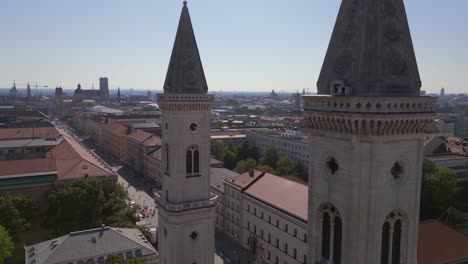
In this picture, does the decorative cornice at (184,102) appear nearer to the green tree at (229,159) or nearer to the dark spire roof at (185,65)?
the dark spire roof at (185,65)

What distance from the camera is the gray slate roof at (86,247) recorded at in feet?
165

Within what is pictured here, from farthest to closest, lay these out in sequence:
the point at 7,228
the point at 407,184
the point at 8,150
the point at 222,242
Answer: the point at 8,150, the point at 222,242, the point at 7,228, the point at 407,184

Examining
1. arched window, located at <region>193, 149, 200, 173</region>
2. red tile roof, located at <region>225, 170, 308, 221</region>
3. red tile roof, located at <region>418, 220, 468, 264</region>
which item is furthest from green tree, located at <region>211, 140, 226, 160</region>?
→ arched window, located at <region>193, 149, 200, 173</region>

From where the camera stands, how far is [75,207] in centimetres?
6581

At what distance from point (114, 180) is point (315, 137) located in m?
60.7

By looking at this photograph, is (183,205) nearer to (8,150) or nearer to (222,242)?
(222,242)

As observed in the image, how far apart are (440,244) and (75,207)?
2114 inches

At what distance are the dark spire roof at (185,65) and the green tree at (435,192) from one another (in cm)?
5864

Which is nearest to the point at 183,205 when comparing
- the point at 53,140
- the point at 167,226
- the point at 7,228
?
the point at 167,226

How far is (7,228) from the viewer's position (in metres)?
61.2

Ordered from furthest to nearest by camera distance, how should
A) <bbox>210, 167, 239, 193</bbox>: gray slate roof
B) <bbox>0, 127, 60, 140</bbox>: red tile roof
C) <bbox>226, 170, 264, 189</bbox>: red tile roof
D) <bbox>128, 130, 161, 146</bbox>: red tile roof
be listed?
<bbox>128, 130, 161, 146</bbox>: red tile roof → <bbox>0, 127, 60, 140</bbox>: red tile roof → <bbox>210, 167, 239, 193</bbox>: gray slate roof → <bbox>226, 170, 264, 189</bbox>: red tile roof

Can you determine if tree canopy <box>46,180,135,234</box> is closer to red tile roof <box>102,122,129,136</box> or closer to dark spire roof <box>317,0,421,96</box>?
dark spire roof <box>317,0,421,96</box>

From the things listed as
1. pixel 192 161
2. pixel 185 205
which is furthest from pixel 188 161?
pixel 185 205

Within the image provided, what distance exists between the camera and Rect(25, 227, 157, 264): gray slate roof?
5025 centimetres
